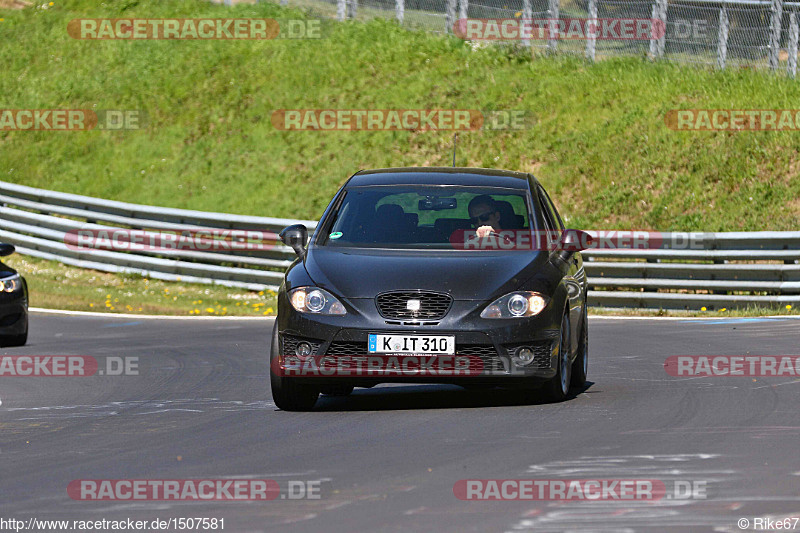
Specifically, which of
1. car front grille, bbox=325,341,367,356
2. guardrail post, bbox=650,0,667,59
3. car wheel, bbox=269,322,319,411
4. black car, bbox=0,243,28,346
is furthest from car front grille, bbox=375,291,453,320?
guardrail post, bbox=650,0,667,59

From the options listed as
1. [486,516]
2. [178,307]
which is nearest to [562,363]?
[486,516]

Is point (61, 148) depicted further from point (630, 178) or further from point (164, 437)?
point (164, 437)

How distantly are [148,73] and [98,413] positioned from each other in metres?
24.2

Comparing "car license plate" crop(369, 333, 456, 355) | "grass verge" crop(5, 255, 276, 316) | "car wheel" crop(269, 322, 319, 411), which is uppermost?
"car license plate" crop(369, 333, 456, 355)

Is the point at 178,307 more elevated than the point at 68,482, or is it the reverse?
the point at 68,482

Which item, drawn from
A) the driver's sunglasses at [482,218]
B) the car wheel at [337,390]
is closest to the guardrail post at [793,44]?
the driver's sunglasses at [482,218]

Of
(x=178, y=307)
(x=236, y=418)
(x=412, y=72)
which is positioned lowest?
(x=178, y=307)

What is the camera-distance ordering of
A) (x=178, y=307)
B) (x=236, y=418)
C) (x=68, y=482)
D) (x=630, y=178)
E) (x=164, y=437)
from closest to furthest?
(x=68, y=482) < (x=164, y=437) < (x=236, y=418) < (x=178, y=307) < (x=630, y=178)

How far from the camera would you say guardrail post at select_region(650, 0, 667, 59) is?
28.3 meters

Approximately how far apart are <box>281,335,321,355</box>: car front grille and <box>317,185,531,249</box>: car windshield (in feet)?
3.31

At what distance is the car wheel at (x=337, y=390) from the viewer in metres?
10.4

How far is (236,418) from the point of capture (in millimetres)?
9680

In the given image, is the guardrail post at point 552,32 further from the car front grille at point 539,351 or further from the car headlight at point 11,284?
the car front grille at point 539,351

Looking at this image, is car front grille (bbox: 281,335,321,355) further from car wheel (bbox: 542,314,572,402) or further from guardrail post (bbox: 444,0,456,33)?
guardrail post (bbox: 444,0,456,33)
